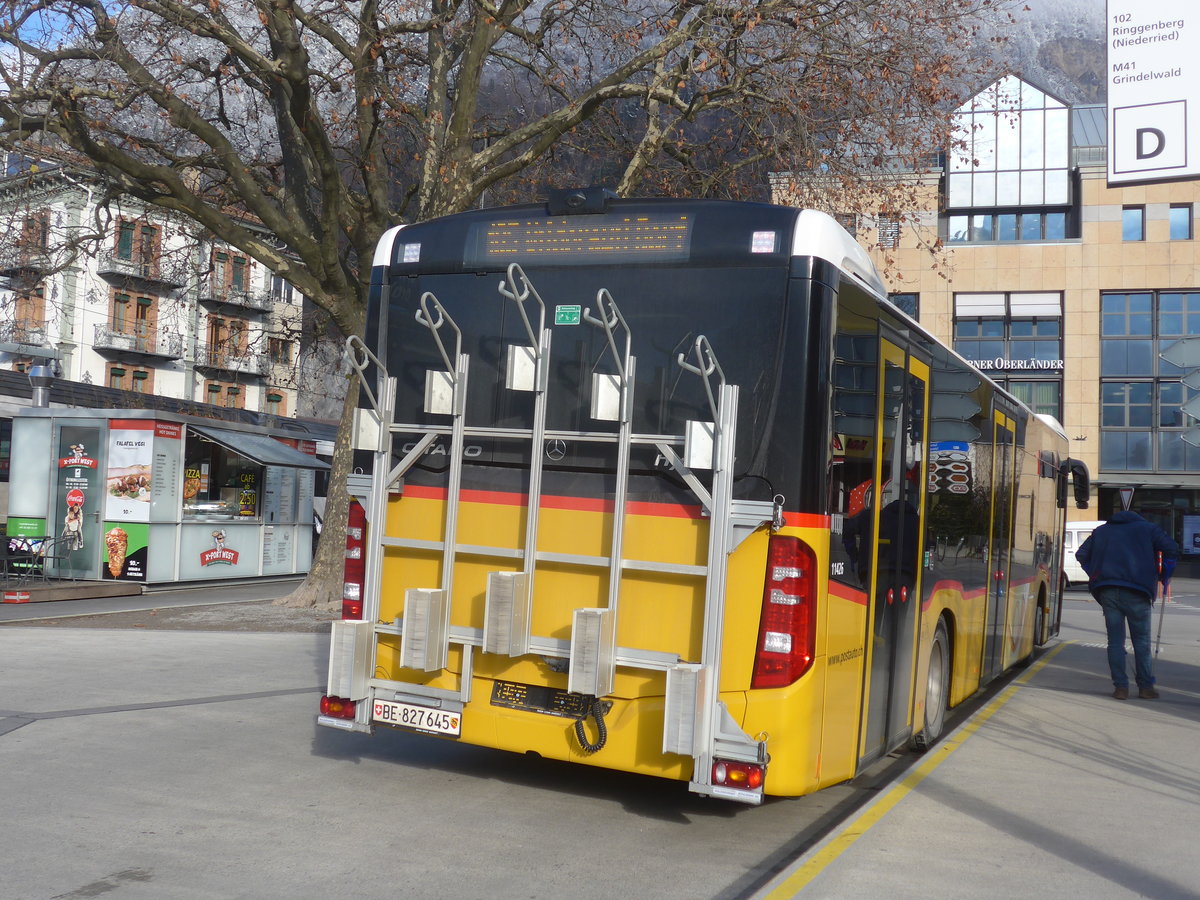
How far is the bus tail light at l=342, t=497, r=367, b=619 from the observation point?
655 centimetres

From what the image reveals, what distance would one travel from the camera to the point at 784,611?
17.9 feet

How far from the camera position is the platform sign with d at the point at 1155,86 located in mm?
9266

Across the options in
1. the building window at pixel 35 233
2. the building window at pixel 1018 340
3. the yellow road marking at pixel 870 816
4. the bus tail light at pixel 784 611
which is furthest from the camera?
the building window at pixel 1018 340

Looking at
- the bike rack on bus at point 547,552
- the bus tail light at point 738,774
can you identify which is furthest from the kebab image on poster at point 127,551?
the bus tail light at point 738,774

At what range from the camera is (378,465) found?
637cm

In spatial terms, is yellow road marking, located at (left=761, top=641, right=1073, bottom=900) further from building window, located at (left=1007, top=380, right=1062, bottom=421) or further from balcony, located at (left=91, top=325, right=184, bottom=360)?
balcony, located at (left=91, top=325, right=184, bottom=360)

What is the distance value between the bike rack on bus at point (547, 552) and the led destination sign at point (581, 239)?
0.23 metres

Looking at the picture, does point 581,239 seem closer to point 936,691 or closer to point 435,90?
point 936,691

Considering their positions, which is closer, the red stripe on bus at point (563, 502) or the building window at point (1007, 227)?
→ the red stripe on bus at point (563, 502)

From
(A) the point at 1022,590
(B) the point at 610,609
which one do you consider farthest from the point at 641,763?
(A) the point at 1022,590

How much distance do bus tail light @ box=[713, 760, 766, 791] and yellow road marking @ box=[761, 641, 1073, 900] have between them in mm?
399

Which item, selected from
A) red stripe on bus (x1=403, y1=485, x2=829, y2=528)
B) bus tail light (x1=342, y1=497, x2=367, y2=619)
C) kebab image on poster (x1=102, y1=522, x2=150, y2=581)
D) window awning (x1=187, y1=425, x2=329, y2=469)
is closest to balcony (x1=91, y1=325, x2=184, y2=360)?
window awning (x1=187, y1=425, x2=329, y2=469)

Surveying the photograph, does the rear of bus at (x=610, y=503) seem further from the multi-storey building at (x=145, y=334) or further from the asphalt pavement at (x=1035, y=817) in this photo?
the multi-storey building at (x=145, y=334)

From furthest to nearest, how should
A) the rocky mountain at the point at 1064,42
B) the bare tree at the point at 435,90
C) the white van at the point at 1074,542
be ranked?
1. the rocky mountain at the point at 1064,42
2. the white van at the point at 1074,542
3. the bare tree at the point at 435,90
